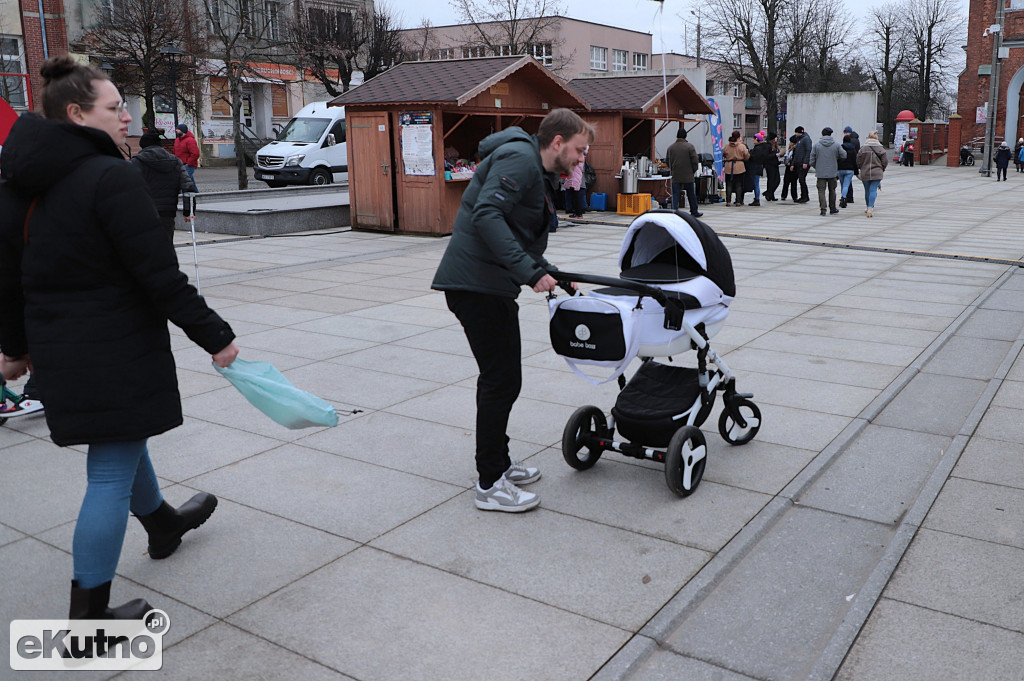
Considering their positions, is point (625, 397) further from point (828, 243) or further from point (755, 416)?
point (828, 243)

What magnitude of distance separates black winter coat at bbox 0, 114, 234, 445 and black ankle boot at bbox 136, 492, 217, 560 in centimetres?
79

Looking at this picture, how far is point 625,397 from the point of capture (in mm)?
4754

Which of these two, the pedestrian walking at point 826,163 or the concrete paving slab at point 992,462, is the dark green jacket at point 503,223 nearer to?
the concrete paving slab at point 992,462

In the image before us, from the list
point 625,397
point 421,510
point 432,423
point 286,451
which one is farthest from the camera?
point 432,423

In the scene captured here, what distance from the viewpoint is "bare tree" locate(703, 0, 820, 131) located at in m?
51.7

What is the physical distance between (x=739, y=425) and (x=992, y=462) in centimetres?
133

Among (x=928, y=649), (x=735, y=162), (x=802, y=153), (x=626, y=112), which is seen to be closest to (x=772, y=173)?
(x=802, y=153)

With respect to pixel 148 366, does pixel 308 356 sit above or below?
below

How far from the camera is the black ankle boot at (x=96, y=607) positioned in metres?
3.12

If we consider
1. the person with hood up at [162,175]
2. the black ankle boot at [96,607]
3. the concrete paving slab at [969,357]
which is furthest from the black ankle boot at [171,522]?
the person with hood up at [162,175]

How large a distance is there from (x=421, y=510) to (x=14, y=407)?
303 cm

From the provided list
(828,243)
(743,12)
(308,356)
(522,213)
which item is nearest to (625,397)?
(522,213)

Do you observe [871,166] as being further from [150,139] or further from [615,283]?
[615,283]

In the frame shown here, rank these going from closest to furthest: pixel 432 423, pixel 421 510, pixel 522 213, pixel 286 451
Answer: pixel 522 213, pixel 421 510, pixel 286 451, pixel 432 423
